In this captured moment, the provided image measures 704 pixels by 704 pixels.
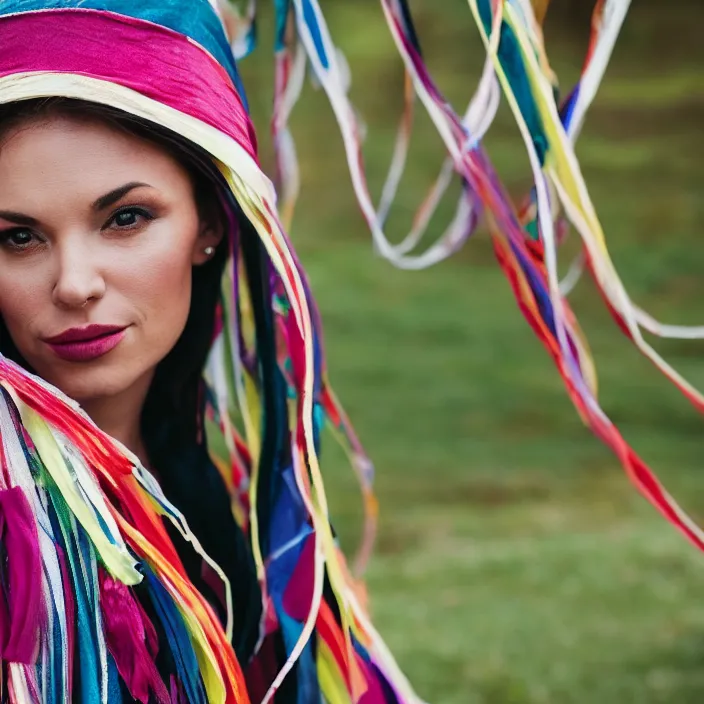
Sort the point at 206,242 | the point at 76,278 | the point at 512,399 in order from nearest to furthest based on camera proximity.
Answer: the point at 76,278 → the point at 206,242 → the point at 512,399

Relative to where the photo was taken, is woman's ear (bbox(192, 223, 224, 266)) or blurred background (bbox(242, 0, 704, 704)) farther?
blurred background (bbox(242, 0, 704, 704))

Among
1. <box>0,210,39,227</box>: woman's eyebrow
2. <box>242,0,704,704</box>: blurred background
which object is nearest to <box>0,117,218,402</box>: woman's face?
<box>0,210,39,227</box>: woman's eyebrow

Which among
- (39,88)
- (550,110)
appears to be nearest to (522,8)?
(550,110)

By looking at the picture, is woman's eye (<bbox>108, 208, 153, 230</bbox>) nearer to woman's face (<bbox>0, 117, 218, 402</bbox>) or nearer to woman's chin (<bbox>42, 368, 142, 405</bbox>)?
woman's face (<bbox>0, 117, 218, 402</bbox>)

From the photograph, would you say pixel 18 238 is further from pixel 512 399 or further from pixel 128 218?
pixel 512 399

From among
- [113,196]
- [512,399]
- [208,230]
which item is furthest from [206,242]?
[512,399]

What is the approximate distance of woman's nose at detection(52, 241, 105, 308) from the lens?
92cm

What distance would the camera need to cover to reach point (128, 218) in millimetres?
958

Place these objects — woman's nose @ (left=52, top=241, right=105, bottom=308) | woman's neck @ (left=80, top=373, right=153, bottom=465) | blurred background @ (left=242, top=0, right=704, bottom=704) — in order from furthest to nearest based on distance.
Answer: blurred background @ (left=242, top=0, right=704, bottom=704) < woman's neck @ (left=80, top=373, right=153, bottom=465) < woman's nose @ (left=52, top=241, right=105, bottom=308)

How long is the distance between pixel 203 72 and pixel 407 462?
2.08 metres

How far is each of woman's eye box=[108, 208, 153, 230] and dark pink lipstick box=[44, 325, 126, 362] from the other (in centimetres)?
8

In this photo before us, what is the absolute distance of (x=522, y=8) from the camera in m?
0.96

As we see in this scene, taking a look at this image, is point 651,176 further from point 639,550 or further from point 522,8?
point 522,8

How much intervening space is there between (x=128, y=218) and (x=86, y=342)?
4.0 inches
